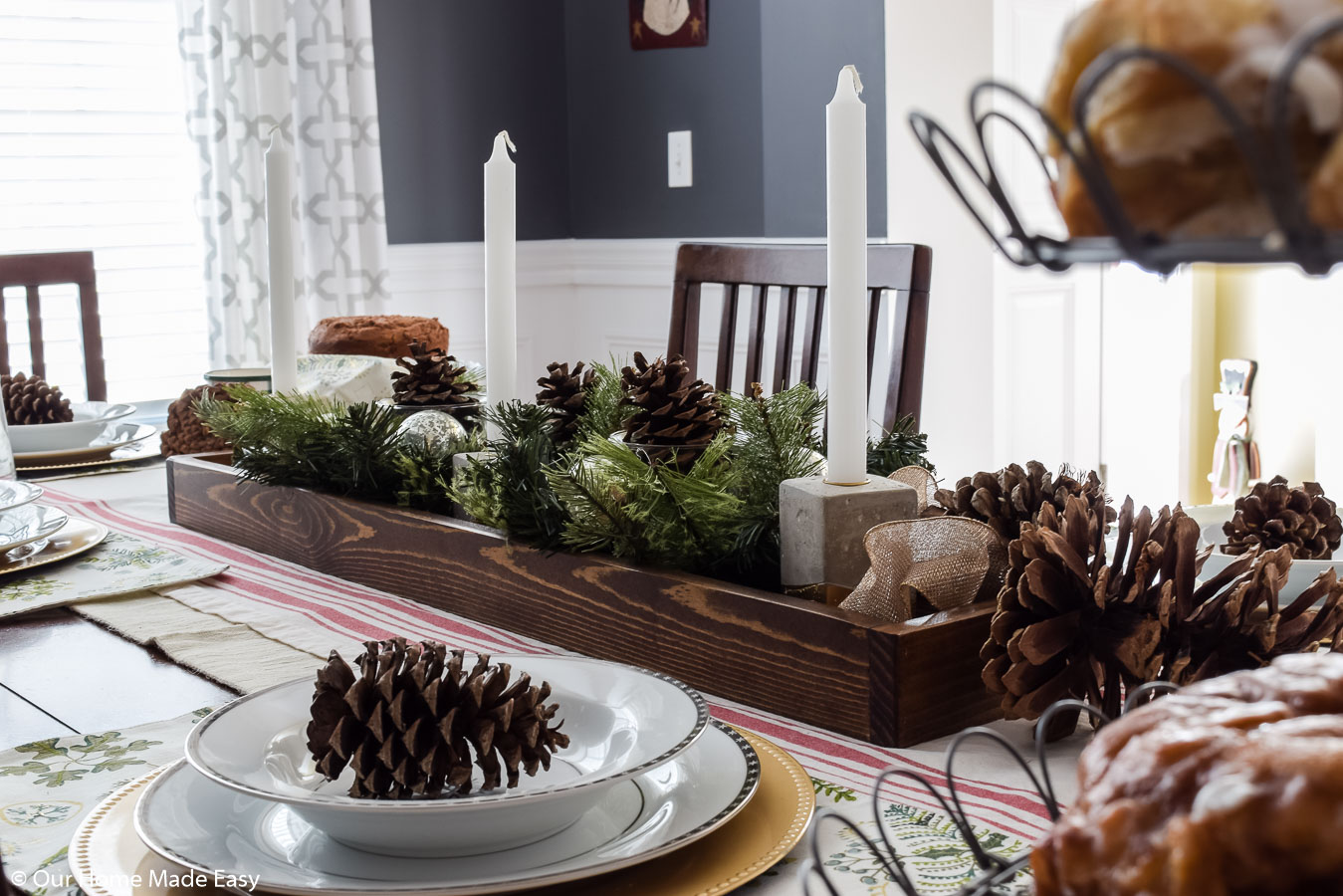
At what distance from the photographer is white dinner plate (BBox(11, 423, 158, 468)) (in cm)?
161

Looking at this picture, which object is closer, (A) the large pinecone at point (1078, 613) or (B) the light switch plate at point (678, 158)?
(A) the large pinecone at point (1078, 613)

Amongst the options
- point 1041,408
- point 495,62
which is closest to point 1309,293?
point 1041,408

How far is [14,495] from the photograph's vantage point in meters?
1.12

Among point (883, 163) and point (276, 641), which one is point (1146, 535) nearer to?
point (276, 641)

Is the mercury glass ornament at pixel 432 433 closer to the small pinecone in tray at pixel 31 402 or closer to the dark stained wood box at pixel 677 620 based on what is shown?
the dark stained wood box at pixel 677 620

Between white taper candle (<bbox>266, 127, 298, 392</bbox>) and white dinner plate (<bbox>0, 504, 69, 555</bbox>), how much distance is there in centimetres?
24

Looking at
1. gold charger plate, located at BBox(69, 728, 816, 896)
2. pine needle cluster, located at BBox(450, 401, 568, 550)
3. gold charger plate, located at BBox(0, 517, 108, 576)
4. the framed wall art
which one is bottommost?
gold charger plate, located at BBox(69, 728, 816, 896)

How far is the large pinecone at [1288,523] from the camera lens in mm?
797

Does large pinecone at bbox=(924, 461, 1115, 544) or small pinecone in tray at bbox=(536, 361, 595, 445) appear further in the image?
small pinecone in tray at bbox=(536, 361, 595, 445)

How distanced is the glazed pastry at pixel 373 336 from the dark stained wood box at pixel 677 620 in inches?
14.1

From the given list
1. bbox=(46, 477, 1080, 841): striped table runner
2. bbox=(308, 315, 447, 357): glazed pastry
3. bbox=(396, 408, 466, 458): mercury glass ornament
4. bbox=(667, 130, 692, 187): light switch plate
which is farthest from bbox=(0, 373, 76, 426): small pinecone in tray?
bbox=(667, 130, 692, 187): light switch plate

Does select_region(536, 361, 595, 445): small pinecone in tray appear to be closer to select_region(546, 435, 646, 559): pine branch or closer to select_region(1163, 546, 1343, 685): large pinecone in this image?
select_region(546, 435, 646, 559): pine branch

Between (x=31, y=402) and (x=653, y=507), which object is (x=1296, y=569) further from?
(x=31, y=402)

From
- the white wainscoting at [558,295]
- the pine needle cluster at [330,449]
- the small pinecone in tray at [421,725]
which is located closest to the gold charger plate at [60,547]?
the pine needle cluster at [330,449]
